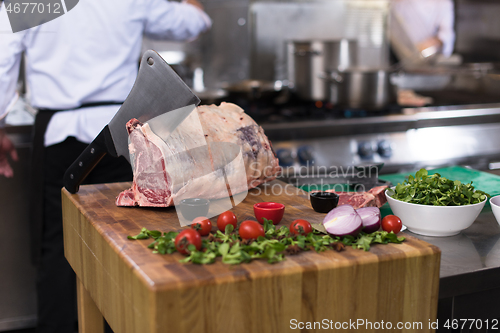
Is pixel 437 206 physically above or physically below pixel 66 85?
below

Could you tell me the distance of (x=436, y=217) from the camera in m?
1.19

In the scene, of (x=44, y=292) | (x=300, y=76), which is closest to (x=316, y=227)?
(x=44, y=292)

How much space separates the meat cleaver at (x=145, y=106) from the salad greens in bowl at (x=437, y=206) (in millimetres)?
567

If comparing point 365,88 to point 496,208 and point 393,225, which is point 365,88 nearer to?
point 496,208

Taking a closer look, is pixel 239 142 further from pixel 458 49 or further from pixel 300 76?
pixel 458 49

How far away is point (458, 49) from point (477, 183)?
3097mm

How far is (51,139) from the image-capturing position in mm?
1990

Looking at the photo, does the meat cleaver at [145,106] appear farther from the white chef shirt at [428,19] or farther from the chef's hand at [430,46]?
the white chef shirt at [428,19]

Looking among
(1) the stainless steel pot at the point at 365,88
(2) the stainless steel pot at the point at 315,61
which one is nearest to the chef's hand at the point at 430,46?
(2) the stainless steel pot at the point at 315,61

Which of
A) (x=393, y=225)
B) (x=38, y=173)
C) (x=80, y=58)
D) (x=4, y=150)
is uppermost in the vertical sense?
(x=80, y=58)

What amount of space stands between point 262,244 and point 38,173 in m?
1.44

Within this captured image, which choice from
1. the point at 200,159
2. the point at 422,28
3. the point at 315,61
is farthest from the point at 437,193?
the point at 422,28

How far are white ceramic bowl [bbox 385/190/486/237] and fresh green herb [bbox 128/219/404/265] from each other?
0.61ft

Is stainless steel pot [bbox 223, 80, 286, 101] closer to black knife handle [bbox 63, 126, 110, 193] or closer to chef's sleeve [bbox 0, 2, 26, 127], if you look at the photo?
chef's sleeve [bbox 0, 2, 26, 127]
